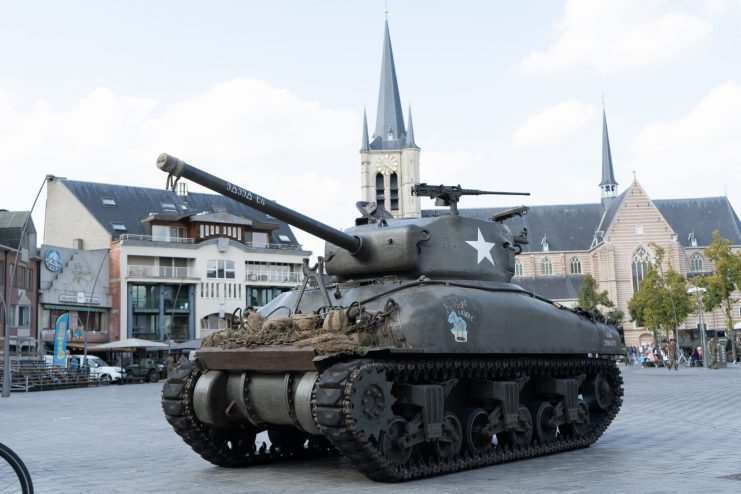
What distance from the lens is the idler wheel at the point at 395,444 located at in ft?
33.4

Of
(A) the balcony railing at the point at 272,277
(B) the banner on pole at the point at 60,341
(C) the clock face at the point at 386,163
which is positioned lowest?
(B) the banner on pole at the point at 60,341

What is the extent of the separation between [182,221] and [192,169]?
62.1 metres

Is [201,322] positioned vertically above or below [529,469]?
above

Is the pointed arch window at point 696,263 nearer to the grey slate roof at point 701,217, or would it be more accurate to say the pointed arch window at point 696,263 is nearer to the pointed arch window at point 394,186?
the grey slate roof at point 701,217

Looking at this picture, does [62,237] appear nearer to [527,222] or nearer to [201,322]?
[201,322]

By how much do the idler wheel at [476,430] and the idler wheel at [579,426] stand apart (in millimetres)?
2234

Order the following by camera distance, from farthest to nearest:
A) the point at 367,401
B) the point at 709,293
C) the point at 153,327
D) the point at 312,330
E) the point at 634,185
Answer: the point at 634,185, the point at 153,327, the point at 709,293, the point at 312,330, the point at 367,401

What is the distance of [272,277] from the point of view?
2918 inches

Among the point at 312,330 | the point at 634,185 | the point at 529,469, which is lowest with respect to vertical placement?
the point at 529,469

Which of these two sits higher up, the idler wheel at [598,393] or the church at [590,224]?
the church at [590,224]

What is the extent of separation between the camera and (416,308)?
10750 millimetres

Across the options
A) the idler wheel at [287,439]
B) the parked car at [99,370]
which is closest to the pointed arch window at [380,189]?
the parked car at [99,370]

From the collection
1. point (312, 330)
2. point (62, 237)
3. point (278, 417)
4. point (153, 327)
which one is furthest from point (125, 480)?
point (62, 237)

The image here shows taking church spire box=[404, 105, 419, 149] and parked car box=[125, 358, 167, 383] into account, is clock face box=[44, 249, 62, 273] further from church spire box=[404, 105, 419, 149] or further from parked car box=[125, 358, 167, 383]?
church spire box=[404, 105, 419, 149]
